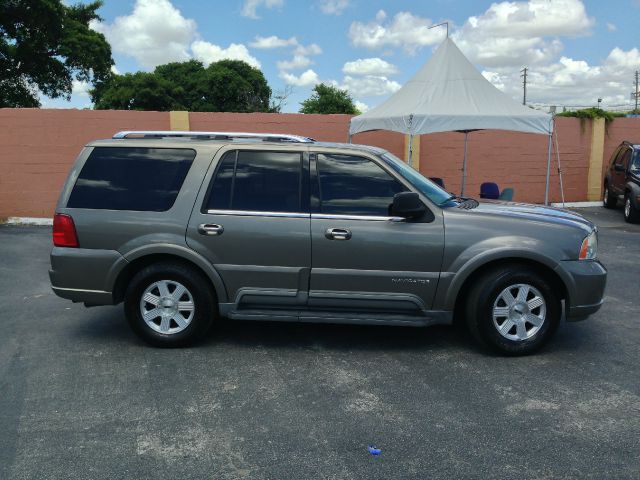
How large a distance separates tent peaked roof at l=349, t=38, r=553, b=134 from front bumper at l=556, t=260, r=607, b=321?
18.4 ft

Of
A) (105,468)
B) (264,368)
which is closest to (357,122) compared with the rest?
(264,368)

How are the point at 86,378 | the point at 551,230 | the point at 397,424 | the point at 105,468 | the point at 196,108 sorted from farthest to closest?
the point at 196,108 < the point at 551,230 < the point at 86,378 < the point at 397,424 < the point at 105,468

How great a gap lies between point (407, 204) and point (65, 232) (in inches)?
113

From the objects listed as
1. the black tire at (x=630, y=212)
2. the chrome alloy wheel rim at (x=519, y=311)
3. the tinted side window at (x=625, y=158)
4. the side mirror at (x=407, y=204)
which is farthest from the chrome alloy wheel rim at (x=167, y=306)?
the tinted side window at (x=625, y=158)

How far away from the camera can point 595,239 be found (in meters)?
5.15

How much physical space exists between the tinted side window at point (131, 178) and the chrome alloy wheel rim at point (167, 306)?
673mm

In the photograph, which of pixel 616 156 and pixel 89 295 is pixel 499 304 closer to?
pixel 89 295

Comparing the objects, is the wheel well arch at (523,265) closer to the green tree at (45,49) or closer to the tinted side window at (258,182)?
the tinted side window at (258,182)

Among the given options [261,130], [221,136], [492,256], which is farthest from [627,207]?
[221,136]

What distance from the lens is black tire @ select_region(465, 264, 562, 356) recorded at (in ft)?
16.1

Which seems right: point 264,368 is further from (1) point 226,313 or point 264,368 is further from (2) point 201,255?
(2) point 201,255

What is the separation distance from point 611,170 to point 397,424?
13.5m

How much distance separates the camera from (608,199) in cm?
1551

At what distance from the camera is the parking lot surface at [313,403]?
333 centimetres
